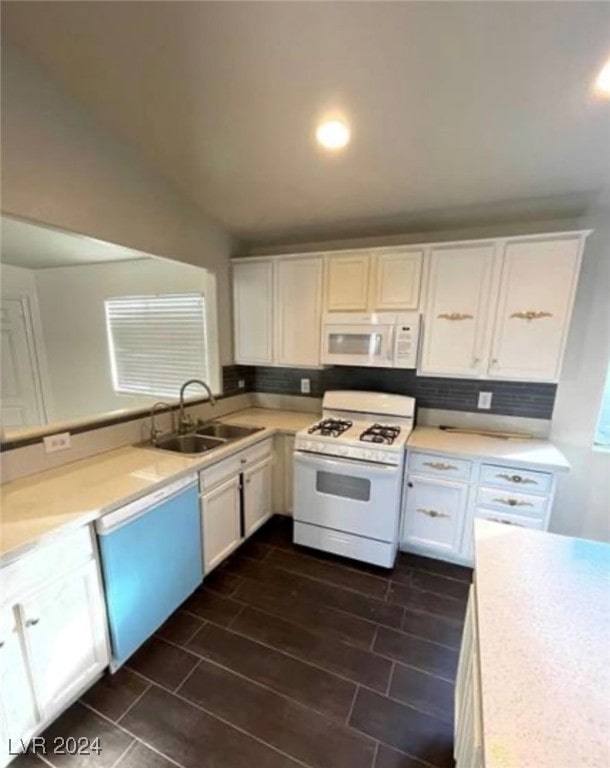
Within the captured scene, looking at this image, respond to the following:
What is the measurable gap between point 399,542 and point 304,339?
1.77 m

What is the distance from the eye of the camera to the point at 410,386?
3.00 meters

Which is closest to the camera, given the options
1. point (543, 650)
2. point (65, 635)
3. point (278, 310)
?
point (543, 650)

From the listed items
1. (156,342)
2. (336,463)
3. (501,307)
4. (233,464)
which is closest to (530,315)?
(501,307)

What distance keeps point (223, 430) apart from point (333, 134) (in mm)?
2163

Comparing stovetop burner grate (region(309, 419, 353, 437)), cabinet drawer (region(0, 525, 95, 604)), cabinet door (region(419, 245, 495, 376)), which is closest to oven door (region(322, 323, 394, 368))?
Result: cabinet door (region(419, 245, 495, 376))

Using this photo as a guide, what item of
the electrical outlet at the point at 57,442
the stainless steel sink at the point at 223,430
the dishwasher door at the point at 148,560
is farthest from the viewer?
the stainless steel sink at the point at 223,430

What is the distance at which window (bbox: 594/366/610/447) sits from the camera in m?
2.48

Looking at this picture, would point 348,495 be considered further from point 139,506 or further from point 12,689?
point 12,689

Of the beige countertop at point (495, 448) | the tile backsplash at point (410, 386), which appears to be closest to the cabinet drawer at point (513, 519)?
the beige countertop at point (495, 448)

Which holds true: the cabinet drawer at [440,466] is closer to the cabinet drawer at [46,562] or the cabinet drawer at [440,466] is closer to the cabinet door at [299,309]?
the cabinet door at [299,309]

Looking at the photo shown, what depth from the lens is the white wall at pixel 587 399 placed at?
2373 millimetres

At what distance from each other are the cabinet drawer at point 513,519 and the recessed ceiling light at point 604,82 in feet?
7.43

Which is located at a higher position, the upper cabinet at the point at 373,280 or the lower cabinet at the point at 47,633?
the upper cabinet at the point at 373,280

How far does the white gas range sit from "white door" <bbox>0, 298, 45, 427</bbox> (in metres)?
3.44
